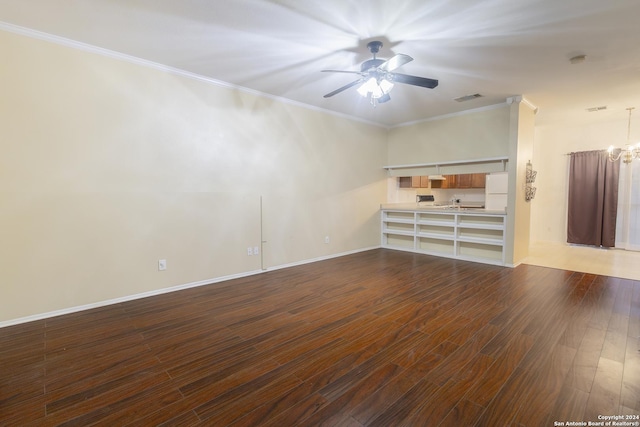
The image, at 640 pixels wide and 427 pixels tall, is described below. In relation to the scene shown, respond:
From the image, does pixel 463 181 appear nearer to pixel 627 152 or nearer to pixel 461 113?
pixel 461 113

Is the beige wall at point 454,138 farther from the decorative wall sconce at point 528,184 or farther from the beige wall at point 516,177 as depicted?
the decorative wall sconce at point 528,184

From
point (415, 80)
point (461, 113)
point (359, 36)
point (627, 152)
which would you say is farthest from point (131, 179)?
point (627, 152)

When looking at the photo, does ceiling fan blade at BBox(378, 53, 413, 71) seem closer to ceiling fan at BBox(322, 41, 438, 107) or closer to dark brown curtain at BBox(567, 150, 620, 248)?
ceiling fan at BBox(322, 41, 438, 107)

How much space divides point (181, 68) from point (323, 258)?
145 inches

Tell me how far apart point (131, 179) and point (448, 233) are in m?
5.34

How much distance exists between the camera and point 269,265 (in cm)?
469

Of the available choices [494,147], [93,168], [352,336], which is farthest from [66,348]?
[494,147]

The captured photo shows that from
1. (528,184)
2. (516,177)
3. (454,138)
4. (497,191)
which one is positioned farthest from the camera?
(497,191)

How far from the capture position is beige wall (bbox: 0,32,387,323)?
110 inches

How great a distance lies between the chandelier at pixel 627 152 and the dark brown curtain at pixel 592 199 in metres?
0.16

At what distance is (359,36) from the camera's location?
9.47 ft

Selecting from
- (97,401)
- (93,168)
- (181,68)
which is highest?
(181,68)

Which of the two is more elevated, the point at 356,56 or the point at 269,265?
the point at 356,56

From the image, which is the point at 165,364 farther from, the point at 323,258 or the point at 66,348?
the point at 323,258
